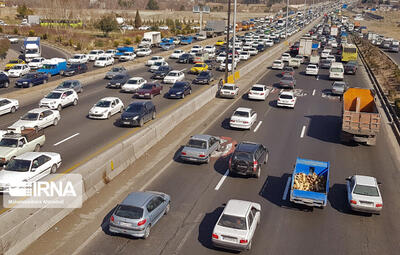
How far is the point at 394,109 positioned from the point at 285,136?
14.8m

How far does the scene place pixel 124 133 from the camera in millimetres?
26188

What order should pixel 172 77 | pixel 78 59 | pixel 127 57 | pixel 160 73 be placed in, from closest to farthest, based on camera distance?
pixel 172 77 → pixel 160 73 → pixel 78 59 → pixel 127 57

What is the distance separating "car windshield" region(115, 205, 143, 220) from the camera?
14203mm

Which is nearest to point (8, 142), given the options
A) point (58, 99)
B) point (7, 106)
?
point (7, 106)

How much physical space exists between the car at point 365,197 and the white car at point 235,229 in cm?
491

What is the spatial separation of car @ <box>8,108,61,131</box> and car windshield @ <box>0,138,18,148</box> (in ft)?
10.7

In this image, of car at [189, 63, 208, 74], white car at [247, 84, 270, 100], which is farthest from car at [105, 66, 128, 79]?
white car at [247, 84, 270, 100]

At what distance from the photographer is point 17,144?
20.6m

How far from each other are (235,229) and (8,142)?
1372 centimetres

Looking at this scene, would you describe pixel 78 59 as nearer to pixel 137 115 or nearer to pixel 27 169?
pixel 137 115

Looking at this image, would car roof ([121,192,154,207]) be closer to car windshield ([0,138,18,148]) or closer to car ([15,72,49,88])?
car windshield ([0,138,18,148])

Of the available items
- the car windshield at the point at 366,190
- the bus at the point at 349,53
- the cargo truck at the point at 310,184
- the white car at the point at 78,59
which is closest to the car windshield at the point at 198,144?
the cargo truck at the point at 310,184

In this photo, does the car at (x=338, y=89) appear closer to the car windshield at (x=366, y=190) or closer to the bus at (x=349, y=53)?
the bus at (x=349, y=53)

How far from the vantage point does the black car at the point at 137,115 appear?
2705 centimetres
